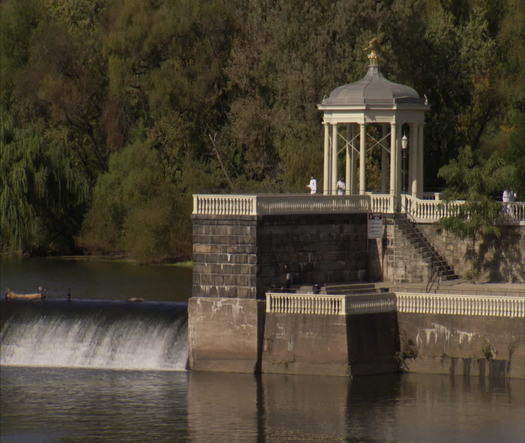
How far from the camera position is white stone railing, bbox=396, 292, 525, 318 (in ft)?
213

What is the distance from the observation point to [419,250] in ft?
235

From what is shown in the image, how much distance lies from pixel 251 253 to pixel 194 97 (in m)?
38.3

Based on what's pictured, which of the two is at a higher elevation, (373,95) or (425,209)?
(373,95)

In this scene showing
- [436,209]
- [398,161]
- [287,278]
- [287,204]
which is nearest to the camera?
[287,278]

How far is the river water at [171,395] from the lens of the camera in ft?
195

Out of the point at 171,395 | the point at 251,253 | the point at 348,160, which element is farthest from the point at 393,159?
the point at 171,395

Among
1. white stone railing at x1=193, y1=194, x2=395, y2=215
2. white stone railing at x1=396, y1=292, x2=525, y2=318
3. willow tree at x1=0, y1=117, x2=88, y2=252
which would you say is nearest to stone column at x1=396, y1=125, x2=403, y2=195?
white stone railing at x1=193, y1=194, x2=395, y2=215

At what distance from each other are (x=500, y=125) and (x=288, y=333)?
3584 centimetres

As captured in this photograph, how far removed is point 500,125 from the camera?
10019cm

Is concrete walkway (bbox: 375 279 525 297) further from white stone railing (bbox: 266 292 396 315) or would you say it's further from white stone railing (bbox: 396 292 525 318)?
white stone railing (bbox: 266 292 396 315)

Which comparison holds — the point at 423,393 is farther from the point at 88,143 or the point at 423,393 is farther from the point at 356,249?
the point at 88,143

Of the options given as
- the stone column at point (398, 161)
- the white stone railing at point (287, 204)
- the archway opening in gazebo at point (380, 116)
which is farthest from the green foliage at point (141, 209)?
the white stone railing at point (287, 204)

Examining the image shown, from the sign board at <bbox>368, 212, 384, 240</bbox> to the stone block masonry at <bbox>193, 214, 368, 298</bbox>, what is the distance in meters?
2.49

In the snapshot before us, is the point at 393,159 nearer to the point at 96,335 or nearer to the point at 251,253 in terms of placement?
the point at 251,253
